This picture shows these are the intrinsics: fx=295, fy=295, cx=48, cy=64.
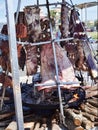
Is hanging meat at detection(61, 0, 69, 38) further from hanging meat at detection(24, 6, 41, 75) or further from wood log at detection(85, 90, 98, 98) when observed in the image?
wood log at detection(85, 90, 98, 98)

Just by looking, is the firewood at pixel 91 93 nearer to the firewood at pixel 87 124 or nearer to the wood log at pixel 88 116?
the wood log at pixel 88 116

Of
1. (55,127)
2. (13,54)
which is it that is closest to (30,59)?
(55,127)

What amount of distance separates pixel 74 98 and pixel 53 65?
66 cm

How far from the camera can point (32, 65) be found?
4.78m

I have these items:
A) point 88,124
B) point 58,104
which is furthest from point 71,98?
point 88,124

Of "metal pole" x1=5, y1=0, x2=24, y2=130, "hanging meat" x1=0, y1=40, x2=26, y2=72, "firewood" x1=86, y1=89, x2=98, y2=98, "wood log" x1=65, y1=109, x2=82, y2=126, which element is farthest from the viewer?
"firewood" x1=86, y1=89, x2=98, y2=98

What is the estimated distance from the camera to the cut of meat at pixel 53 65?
4750 millimetres

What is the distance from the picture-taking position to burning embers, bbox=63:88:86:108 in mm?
4781

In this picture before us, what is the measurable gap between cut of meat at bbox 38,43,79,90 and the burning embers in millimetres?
346

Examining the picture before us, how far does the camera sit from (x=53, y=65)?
15.8 ft

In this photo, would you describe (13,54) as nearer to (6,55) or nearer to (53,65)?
(6,55)

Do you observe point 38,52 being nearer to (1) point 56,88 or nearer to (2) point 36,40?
(2) point 36,40

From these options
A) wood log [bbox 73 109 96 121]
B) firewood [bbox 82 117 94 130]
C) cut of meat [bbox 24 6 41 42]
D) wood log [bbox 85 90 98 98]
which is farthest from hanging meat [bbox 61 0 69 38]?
firewood [bbox 82 117 94 130]

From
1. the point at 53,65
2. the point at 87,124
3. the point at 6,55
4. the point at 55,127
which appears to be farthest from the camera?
the point at 53,65
